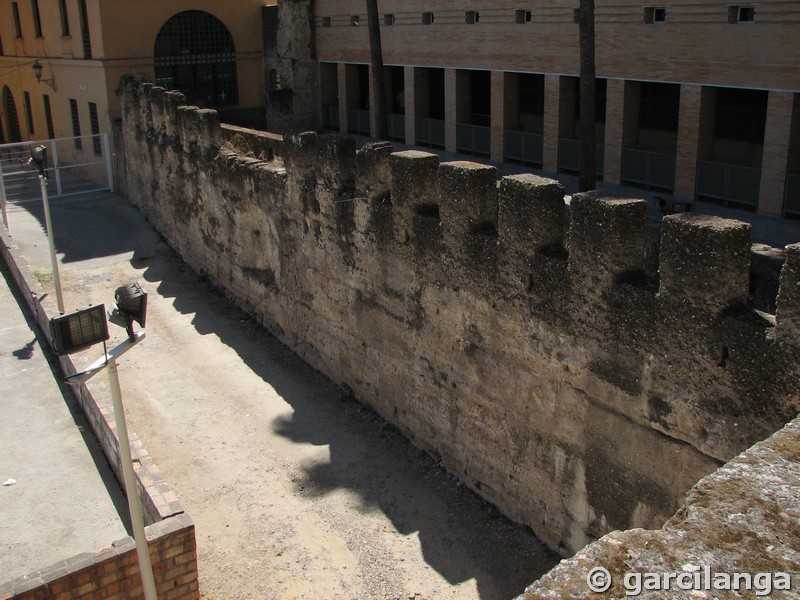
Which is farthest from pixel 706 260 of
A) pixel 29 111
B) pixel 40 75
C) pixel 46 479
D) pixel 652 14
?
pixel 29 111

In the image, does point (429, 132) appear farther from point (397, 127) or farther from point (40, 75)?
point (40, 75)

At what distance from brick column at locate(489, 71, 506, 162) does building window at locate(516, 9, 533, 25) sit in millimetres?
1466

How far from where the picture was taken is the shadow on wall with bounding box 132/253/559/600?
814cm

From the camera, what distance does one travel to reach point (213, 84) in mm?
23734

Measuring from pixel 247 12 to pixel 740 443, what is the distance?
69.0 ft

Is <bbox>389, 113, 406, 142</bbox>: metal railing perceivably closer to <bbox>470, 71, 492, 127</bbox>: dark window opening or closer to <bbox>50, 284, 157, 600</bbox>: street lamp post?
<bbox>470, 71, 492, 127</bbox>: dark window opening

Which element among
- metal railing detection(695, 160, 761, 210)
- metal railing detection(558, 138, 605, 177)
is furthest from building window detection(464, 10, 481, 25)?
metal railing detection(695, 160, 761, 210)

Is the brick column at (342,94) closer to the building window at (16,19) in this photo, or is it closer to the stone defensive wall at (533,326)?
the building window at (16,19)

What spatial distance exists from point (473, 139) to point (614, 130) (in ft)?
17.3

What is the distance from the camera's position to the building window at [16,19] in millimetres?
26000

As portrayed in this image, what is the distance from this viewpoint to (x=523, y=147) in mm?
22469

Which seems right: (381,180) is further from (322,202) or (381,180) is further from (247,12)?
(247,12)

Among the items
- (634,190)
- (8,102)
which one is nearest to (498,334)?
(634,190)

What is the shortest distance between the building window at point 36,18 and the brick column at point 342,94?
31.0 ft
